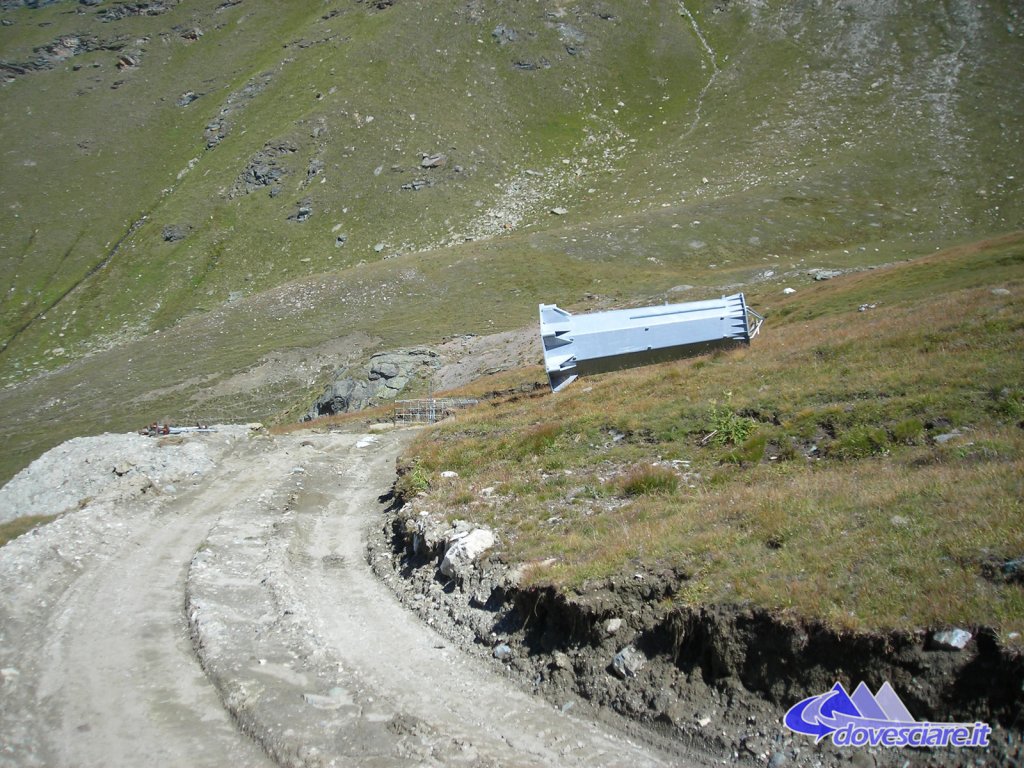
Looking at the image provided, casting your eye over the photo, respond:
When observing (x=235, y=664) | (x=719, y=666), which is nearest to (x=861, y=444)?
(x=719, y=666)

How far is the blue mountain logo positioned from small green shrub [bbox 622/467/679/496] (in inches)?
256

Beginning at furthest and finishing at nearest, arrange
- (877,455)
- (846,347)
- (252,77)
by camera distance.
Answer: (252,77)
(846,347)
(877,455)

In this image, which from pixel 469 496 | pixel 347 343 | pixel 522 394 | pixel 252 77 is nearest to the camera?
pixel 469 496

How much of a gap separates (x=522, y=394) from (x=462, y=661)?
24440mm

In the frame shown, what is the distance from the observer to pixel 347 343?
229 ft

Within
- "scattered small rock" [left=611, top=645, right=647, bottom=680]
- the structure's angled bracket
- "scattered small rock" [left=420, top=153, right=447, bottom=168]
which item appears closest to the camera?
"scattered small rock" [left=611, top=645, right=647, bottom=680]

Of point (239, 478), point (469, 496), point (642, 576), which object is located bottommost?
point (239, 478)

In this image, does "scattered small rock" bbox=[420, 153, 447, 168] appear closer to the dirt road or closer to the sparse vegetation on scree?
the sparse vegetation on scree

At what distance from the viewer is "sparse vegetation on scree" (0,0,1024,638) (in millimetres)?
11438

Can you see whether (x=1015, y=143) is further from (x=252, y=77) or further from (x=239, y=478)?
(x=252, y=77)

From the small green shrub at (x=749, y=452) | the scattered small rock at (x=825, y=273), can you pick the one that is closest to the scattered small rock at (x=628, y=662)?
the small green shrub at (x=749, y=452)

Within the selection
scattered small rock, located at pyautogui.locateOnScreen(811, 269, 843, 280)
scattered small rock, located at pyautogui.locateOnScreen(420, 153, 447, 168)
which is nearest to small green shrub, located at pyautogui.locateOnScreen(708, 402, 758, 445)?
scattered small rock, located at pyautogui.locateOnScreen(811, 269, 843, 280)

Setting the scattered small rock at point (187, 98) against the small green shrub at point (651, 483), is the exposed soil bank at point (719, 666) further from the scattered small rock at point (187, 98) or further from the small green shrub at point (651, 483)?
the scattered small rock at point (187, 98)

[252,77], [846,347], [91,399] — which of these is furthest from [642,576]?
[252,77]
